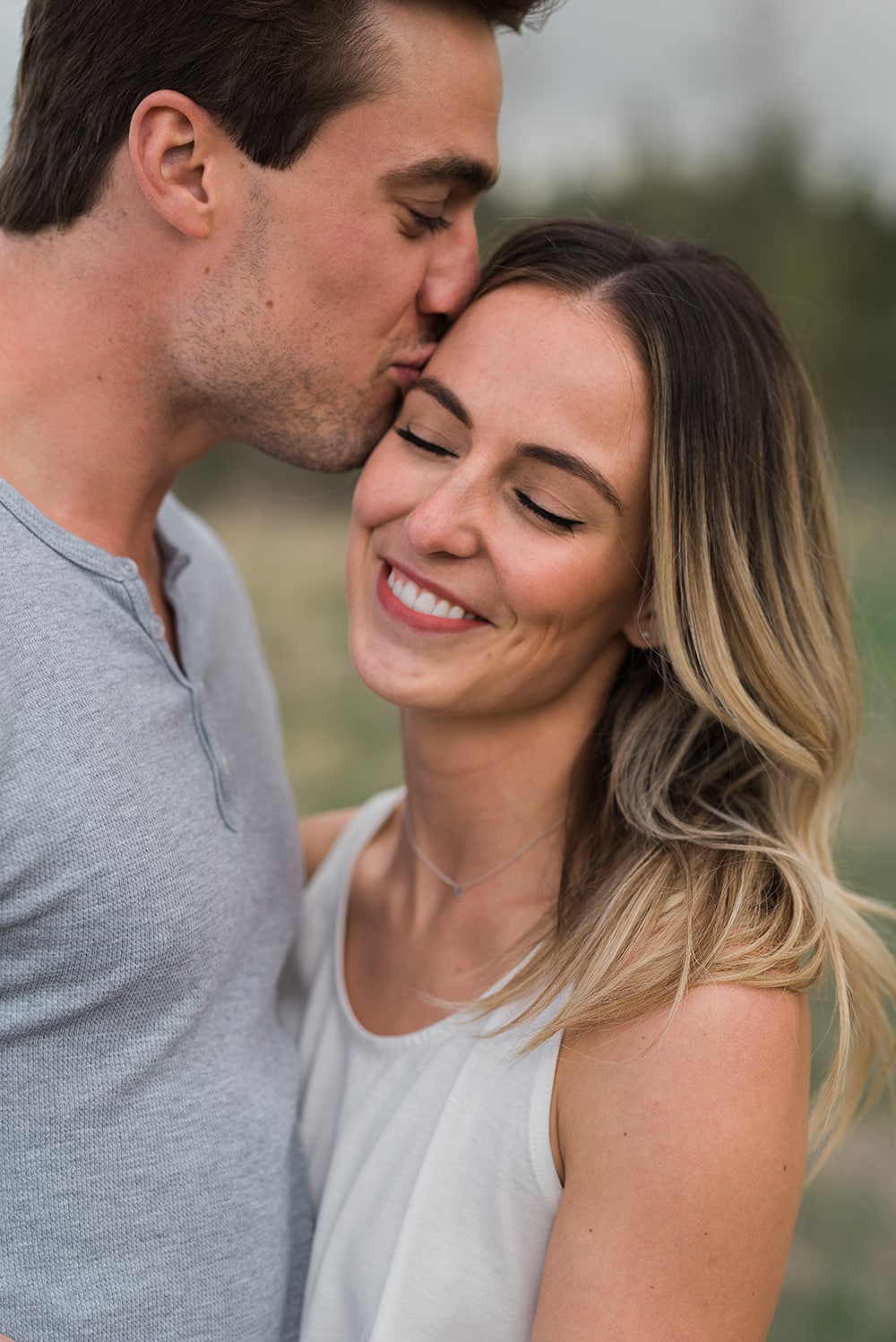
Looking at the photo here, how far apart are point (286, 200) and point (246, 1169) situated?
164 centimetres

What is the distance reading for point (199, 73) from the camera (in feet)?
7.29

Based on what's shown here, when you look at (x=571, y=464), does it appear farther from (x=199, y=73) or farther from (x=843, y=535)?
(x=199, y=73)

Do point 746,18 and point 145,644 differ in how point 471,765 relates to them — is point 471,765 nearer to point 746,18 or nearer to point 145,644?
point 145,644

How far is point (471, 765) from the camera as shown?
2.43m

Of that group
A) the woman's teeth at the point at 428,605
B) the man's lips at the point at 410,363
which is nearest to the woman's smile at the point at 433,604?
the woman's teeth at the point at 428,605

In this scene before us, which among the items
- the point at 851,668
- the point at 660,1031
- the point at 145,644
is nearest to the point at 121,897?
the point at 145,644

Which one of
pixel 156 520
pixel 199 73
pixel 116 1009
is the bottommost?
pixel 116 1009

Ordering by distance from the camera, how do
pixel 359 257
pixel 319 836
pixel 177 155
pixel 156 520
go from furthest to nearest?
pixel 319 836 → pixel 156 520 → pixel 359 257 → pixel 177 155

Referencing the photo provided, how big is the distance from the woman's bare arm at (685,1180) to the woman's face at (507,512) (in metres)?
0.67

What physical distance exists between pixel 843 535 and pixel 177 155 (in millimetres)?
1452

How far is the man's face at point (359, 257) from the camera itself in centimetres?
228

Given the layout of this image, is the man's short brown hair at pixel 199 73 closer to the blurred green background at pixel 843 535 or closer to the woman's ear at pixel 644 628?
the blurred green background at pixel 843 535

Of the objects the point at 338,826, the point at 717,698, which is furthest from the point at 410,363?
the point at 338,826

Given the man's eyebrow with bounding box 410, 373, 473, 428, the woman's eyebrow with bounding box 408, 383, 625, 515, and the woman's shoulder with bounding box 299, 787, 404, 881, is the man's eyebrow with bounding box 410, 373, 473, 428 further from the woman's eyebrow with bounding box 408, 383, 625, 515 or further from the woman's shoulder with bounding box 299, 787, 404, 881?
the woman's shoulder with bounding box 299, 787, 404, 881
